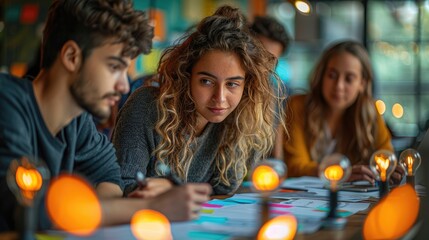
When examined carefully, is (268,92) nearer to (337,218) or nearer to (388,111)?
(337,218)

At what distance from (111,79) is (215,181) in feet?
3.11

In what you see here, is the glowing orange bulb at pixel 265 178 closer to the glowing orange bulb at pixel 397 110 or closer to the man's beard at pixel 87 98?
the man's beard at pixel 87 98

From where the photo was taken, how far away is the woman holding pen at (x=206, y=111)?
2.52m

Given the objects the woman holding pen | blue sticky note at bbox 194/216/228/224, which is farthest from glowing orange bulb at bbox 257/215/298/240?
the woman holding pen

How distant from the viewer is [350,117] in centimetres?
376

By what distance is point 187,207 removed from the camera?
1.74 m

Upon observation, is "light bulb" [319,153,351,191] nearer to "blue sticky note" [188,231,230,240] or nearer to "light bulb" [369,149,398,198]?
"light bulb" [369,149,398,198]

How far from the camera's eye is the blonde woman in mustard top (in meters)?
3.65

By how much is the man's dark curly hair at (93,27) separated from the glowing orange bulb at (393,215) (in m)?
0.81

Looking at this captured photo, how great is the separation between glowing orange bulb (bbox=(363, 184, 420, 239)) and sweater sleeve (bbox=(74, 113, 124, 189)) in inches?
32.0

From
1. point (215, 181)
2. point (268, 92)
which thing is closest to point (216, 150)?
point (215, 181)

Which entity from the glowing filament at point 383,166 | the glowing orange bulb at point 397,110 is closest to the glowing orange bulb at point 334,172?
the glowing filament at point 383,166

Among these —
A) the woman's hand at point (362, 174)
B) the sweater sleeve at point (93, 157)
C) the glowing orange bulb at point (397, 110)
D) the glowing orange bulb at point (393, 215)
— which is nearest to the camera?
the glowing orange bulb at point (393, 215)

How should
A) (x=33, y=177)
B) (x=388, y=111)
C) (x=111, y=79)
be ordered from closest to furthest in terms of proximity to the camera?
(x=33, y=177), (x=111, y=79), (x=388, y=111)
